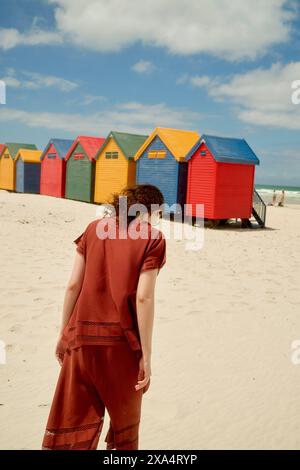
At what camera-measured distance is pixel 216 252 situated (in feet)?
36.9

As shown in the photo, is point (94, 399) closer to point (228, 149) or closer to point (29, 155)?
point (228, 149)

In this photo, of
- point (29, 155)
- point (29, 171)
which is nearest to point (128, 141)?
point (29, 171)

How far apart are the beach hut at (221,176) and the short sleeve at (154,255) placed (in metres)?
14.2

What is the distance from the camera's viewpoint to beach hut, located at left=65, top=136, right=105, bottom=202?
22.9 metres

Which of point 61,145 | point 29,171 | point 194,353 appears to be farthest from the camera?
point 29,171

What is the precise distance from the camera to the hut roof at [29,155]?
93.6 feet

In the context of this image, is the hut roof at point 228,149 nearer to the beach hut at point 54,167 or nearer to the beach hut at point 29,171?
the beach hut at point 54,167

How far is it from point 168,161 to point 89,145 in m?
7.02

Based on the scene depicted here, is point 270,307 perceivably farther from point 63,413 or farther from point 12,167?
point 12,167

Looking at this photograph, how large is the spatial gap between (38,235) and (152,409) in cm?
867

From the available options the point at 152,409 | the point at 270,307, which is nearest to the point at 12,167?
the point at 270,307

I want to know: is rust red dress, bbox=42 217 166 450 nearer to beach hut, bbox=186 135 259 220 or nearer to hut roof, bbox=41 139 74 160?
beach hut, bbox=186 135 259 220

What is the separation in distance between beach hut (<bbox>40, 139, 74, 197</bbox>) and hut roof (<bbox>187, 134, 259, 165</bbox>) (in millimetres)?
10402

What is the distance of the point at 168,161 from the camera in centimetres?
1797
